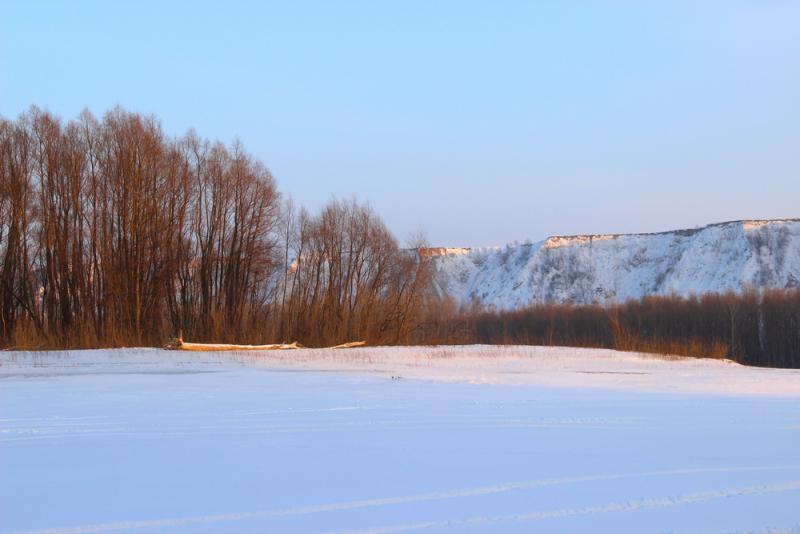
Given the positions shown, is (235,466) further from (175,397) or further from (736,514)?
(175,397)

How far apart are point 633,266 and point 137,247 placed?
294ft

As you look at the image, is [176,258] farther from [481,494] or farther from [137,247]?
[481,494]

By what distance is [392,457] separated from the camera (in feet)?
21.6

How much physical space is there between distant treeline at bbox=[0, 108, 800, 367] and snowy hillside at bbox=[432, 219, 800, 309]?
56223mm

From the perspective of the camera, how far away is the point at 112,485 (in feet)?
18.3

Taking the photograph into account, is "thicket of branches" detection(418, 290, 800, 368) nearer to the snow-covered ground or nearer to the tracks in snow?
the snow-covered ground

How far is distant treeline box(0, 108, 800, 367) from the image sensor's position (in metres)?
25.6

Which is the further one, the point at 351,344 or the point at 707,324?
the point at 707,324

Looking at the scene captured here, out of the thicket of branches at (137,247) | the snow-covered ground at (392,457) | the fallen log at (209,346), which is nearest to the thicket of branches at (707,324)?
the thicket of branches at (137,247)

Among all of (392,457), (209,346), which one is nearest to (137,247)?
(209,346)

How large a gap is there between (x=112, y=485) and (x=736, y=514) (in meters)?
4.34

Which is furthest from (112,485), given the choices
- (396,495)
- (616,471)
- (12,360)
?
(12,360)

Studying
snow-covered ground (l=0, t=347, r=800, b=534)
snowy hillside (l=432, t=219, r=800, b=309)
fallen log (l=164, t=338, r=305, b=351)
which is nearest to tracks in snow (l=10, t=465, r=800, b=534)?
snow-covered ground (l=0, t=347, r=800, b=534)

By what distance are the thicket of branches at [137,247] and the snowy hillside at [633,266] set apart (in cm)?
5984
